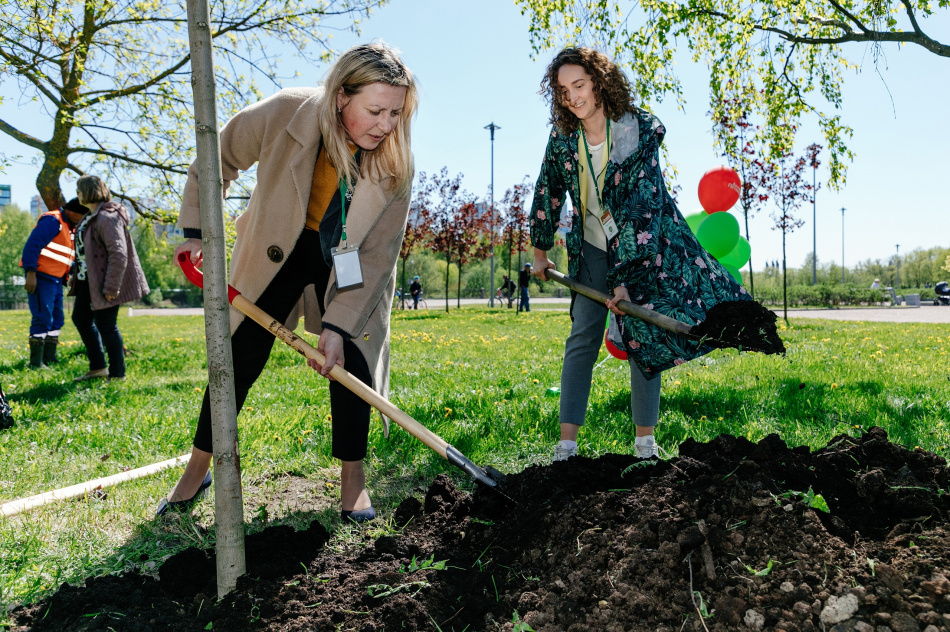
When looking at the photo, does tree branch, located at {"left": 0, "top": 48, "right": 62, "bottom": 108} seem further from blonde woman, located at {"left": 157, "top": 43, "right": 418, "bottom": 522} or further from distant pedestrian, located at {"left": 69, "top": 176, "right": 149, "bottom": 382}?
blonde woman, located at {"left": 157, "top": 43, "right": 418, "bottom": 522}

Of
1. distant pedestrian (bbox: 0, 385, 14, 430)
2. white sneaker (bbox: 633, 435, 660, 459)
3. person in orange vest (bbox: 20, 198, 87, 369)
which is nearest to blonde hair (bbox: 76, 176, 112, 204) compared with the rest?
person in orange vest (bbox: 20, 198, 87, 369)

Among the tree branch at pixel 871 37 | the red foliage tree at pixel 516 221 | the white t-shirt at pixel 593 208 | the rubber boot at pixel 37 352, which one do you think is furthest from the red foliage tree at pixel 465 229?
the white t-shirt at pixel 593 208

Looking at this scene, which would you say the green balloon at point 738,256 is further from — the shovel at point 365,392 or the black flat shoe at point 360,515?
the black flat shoe at point 360,515

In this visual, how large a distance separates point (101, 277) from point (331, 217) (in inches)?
184

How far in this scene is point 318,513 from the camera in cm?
260

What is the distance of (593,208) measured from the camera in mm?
2957

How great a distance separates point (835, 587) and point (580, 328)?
5.56 ft

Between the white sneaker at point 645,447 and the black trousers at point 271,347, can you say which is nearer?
the black trousers at point 271,347

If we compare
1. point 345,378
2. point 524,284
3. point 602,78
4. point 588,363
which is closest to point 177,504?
point 345,378

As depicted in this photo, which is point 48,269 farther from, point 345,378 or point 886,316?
point 886,316

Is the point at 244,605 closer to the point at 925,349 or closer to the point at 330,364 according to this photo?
the point at 330,364

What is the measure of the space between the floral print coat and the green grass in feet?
2.41

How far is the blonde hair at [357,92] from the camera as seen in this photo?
213 cm

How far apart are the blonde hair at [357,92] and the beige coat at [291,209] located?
0.18 ft
